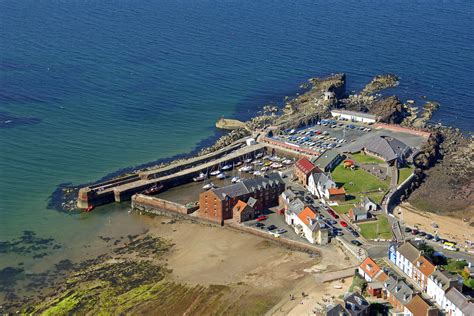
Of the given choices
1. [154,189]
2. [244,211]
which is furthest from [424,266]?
[154,189]

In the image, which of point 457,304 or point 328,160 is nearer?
point 457,304

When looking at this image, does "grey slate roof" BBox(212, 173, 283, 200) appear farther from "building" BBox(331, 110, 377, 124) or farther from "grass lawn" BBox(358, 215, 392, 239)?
"building" BBox(331, 110, 377, 124)

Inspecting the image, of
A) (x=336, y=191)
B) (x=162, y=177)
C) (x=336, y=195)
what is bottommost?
(x=162, y=177)

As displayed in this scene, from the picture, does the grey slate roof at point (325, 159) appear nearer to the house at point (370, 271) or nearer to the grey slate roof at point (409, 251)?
the grey slate roof at point (409, 251)

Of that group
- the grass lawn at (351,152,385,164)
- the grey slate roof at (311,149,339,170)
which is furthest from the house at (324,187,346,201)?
the grass lawn at (351,152,385,164)

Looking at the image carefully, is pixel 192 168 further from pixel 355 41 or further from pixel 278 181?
pixel 355 41

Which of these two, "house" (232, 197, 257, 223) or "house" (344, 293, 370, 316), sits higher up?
"house" (232, 197, 257, 223)

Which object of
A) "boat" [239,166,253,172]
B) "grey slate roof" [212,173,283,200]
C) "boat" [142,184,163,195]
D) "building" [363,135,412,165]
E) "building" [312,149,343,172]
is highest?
"building" [363,135,412,165]

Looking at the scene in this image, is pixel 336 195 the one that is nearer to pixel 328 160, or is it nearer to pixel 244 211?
pixel 328 160
